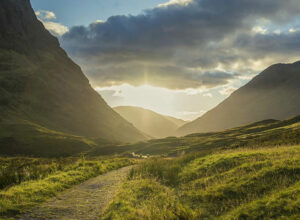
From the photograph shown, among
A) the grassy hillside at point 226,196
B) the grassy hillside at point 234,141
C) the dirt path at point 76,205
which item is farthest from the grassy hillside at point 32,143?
the grassy hillside at point 226,196

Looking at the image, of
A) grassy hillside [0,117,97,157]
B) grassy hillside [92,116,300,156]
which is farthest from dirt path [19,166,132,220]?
grassy hillside [0,117,97,157]

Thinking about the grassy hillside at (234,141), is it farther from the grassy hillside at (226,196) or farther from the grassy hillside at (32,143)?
the grassy hillside at (226,196)

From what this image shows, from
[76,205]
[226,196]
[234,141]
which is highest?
[76,205]

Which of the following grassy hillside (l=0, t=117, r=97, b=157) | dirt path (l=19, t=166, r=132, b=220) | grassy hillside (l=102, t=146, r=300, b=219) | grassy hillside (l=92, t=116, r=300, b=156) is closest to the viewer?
grassy hillside (l=102, t=146, r=300, b=219)

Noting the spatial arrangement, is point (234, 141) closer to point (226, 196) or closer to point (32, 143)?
point (226, 196)

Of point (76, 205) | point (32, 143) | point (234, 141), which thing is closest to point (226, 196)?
point (76, 205)

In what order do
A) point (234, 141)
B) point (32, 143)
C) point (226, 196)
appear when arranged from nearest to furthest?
1. point (226, 196)
2. point (234, 141)
3. point (32, 143)

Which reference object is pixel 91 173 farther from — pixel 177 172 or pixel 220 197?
pixel 220 197

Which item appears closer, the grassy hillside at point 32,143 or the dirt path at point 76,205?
the dirt path at point 76,205

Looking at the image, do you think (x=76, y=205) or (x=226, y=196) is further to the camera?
(x=226, y=196)

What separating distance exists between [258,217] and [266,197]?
5.42 feet

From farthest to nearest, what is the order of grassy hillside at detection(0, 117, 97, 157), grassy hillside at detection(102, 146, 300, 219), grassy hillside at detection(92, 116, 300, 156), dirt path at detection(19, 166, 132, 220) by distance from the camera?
grassy hillside at detection(0, 117, 97, 157), grassy hillside at detection(92, 116, 300, 156), dirt path at detection(19, 166, 132, 220), grassy hillside at detection(102, 146, 300, 219)

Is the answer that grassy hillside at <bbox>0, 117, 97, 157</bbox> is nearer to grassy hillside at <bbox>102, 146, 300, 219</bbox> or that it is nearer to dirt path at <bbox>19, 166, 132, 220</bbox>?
dirt path at <bbox>19, 166, 132, 220</bbox>

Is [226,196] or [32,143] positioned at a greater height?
[32,143]
